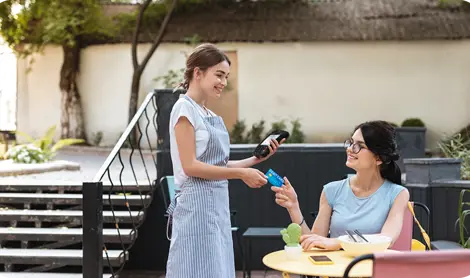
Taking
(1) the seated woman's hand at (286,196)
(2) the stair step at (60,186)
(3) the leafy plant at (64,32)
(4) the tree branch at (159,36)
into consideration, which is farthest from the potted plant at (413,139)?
(1) the seated woman's hand at (286,196)

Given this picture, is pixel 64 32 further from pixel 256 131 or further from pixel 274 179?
pixel 274 179

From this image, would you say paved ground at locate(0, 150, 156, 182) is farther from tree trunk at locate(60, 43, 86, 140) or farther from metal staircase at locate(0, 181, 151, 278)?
tree trunk at locate(60, 43, 86, 140)

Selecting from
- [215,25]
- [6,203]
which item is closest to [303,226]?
[6,203]

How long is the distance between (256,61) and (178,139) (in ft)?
35.0

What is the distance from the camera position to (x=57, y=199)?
646 centimetres

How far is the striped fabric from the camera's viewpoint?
→ 3047 mm

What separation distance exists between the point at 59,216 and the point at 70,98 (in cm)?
821

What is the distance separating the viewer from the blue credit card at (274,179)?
3.03 m

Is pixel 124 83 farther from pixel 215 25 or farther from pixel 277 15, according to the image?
pixel 277 15

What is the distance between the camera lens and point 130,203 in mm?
6301

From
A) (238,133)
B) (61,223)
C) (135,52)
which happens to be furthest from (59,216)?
(135,52)

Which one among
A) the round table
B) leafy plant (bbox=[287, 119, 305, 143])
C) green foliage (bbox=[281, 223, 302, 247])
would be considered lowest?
the round table

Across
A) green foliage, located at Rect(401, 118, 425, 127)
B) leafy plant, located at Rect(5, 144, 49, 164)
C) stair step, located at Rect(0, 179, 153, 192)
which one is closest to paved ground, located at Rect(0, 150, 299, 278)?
stair step, located at Rect(0, 179, 153, 192)

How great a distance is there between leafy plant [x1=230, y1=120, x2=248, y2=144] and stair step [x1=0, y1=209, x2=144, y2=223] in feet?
22.0
